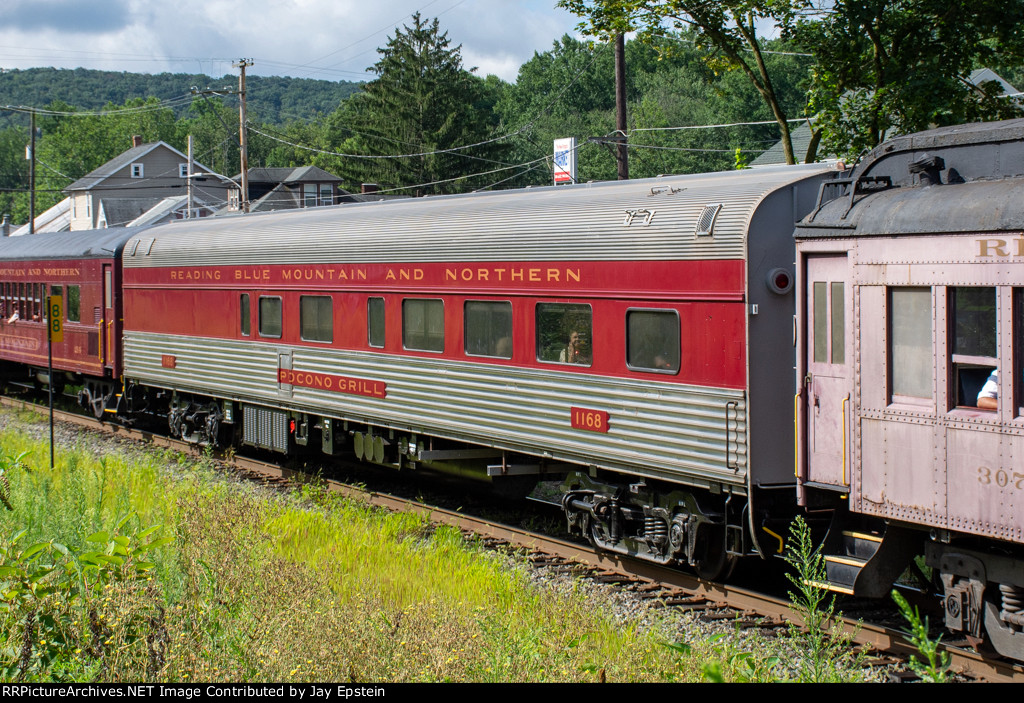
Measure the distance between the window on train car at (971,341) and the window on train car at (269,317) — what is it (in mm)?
9202

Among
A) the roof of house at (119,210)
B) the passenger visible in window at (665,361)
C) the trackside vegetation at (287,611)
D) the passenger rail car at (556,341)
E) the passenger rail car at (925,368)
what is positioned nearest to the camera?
the trackside vegetation at (287,611)

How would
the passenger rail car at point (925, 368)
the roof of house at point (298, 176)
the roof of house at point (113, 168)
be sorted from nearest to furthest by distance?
the passenger rail car at point (925, 368) < the roof of house at point (298, 176) < the roof of house at point (113, 168)

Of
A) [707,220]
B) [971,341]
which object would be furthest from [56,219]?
[971,341]

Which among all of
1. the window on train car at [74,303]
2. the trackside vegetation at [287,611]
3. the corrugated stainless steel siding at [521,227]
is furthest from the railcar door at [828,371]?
the window on train car at [74,303]

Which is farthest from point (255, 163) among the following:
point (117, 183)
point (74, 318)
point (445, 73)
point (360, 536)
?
point (360, 536)

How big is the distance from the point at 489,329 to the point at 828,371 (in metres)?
3.84

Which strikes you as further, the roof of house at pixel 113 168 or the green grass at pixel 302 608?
the roof of house at pixel 113 168

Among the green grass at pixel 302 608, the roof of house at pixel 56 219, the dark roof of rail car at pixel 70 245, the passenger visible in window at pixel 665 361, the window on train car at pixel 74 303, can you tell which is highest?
the roof of house at pixel 56 219

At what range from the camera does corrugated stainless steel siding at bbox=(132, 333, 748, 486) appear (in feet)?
27.4

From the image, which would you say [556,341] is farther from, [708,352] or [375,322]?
[375,322]

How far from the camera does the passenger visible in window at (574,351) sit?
9508 millimetres

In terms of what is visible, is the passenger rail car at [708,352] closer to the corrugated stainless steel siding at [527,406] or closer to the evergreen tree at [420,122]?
the corrugated stainless steel siding at [527,406]

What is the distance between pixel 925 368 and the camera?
686 centimetres

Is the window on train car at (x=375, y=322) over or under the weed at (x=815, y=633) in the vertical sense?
over
